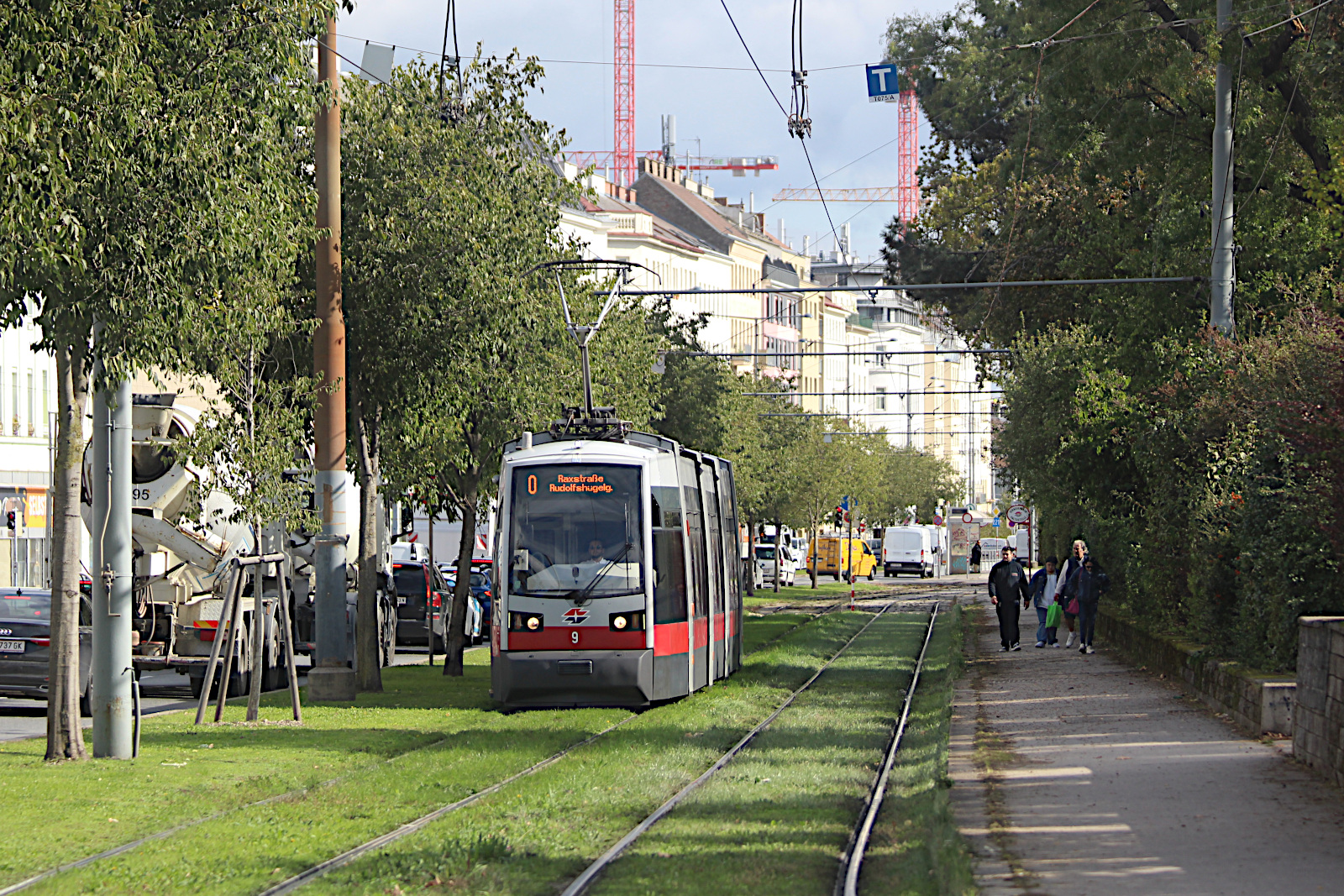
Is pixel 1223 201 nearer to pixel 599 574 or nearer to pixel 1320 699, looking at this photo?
pixel 599 574

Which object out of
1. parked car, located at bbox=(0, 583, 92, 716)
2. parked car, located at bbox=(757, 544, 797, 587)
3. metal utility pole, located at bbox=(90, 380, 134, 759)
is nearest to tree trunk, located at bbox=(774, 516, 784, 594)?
parked car, located at bbox=(757, 544, 797, 587)

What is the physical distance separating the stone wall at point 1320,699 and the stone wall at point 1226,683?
137 cm

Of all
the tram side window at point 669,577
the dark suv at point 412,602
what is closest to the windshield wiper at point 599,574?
the tram side window at point 669,577

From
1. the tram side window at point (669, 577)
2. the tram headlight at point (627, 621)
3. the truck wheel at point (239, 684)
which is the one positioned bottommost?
the truck wheel at point (239, 684)

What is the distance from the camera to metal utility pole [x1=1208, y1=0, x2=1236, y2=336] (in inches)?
1054

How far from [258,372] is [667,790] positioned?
46.2 ft

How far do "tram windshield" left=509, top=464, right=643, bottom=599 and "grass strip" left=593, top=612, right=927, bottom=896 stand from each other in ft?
8.08

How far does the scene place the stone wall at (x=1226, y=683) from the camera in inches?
656

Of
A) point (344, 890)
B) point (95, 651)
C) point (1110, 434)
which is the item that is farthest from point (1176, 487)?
point (344, 890)

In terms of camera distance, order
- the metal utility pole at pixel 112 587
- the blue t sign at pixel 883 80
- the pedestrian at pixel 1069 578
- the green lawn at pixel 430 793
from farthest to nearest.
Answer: the blue t sign at pixel 883 80, the pedestrian at pixel 1069 578, the metal utility pole at pixel 112 587, the green lawn at pixel 430 793

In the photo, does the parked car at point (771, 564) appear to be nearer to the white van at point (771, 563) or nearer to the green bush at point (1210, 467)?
the white van at point (771, 563)

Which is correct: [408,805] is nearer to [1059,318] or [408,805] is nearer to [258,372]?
[258,372]

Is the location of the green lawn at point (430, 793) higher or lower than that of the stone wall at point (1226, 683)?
lower

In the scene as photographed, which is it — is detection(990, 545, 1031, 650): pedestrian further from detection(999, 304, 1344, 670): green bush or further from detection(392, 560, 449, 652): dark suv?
detection(392, 560, 449, 652): dark suv
